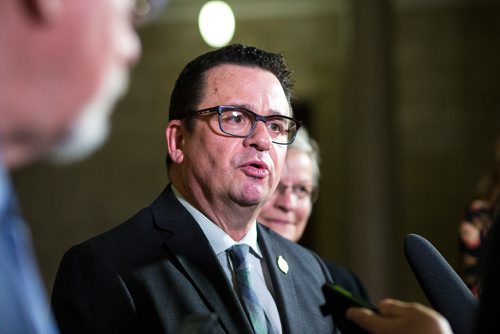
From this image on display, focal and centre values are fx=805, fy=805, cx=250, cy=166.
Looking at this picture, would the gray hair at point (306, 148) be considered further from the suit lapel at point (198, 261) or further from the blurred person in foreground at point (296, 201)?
the suit lapel at point (198, 261)

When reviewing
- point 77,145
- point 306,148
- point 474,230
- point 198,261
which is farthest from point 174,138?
point 474,230

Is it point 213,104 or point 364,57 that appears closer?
point 213,104

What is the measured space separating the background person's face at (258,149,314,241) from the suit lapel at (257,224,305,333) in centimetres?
89

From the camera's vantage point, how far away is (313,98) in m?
9.86

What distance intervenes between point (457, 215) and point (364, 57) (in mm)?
2296

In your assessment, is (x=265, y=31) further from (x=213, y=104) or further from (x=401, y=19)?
(x=213, y=104)

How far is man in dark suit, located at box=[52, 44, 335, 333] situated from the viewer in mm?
2211

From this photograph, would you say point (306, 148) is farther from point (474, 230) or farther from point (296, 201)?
point (474, 230)

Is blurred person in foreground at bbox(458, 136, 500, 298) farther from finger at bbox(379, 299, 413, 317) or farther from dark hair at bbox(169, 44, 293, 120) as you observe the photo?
finger at bbox(379, 299, 413, 317)

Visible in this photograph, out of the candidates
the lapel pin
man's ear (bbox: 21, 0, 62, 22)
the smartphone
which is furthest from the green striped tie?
man's ear (bbox: 21, 0, 62, 22)

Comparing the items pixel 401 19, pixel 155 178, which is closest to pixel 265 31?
pixel 401 19

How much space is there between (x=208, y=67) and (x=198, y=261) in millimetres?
684

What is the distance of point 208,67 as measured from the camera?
267cm

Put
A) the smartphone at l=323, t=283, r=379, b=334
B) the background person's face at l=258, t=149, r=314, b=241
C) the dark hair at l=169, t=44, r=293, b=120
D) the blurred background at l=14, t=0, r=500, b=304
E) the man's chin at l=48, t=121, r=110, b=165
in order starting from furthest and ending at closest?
the blurred background at l=14, t=0, r=500, b=304
the background person's face at l=258, t=149, r=314, b=241
the dark hair at l=169, t=44, r=293, b=120
the smartphone at l=323, t=283, r=379, b=334
the man's chin at l=48, t=121, r=110, b=165
